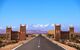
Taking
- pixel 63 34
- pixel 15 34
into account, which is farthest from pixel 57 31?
pixel 15 34

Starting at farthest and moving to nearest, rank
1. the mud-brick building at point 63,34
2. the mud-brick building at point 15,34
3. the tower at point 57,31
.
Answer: the tower at point 57,31
the mud-brick building at point 63,34
the mud-brick building at point 15,34

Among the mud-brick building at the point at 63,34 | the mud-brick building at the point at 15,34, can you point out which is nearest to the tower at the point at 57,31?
the mud-brick building at the point at 63,34

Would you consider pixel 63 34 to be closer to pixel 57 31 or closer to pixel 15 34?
pixel 57 31

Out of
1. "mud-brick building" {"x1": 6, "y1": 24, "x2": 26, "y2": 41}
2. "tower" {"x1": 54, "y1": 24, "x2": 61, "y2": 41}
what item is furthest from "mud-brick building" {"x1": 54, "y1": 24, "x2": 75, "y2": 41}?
"mud-brick building" {"x1": 6, "y1": 24, "x2": 26, "y2": 41}

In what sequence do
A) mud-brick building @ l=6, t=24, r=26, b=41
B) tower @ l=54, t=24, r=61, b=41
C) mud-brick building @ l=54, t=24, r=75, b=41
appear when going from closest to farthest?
mud-brick building @ l=6, t=24, r=26, b=41 < mud-brick building @ l=54, t=24, r=75, b=41 < tower @ l=54, t=24, r=61, b=41

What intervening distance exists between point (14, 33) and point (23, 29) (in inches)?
113

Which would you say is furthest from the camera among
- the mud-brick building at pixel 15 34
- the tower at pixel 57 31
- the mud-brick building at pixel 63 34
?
the tower at pixel 57 31

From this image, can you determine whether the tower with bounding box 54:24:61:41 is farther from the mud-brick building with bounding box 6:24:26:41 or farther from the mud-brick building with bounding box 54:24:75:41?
the mud-brick building with bounding box 6:24:26:41

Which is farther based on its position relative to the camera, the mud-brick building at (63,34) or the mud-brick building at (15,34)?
the mud-brick building at (63,34)

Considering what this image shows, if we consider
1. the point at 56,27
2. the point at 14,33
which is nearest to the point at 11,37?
the point at 14,33

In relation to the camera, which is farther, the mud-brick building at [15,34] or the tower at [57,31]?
the tower at [57,31]

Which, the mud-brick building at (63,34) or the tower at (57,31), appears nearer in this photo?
the mud-brick building at (63,34)

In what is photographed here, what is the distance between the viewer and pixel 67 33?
58312 millimetres

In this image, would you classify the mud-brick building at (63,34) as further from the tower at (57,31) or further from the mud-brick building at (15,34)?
the mud-brick building at (15,34)
